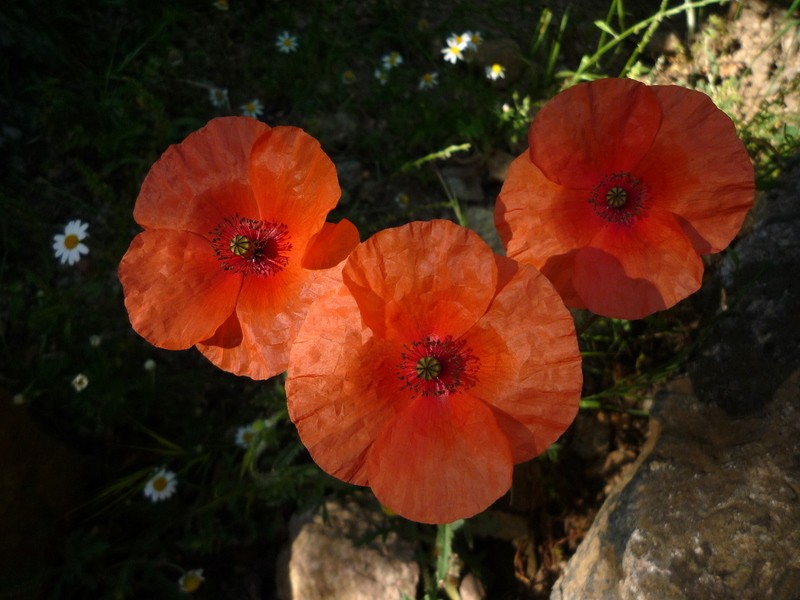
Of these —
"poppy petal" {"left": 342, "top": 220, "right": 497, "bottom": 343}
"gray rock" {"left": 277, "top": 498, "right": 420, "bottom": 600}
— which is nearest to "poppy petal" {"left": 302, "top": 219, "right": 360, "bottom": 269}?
"poppy petal" {"left": 342, "top": 220, "right": 497, "bottom": 343}

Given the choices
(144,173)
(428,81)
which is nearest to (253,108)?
(144,173)

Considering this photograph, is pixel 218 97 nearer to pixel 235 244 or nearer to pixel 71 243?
pixel 71 243

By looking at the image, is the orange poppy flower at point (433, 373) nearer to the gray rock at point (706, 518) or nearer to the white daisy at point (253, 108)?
the gray rock at point (706, 518)

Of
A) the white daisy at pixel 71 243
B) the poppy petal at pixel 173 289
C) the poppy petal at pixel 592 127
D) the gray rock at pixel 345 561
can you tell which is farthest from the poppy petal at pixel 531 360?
the white daisy at pixel 71 243

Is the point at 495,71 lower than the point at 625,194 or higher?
lower

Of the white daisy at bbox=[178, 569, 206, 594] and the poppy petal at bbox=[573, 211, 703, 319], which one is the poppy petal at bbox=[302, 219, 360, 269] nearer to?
the poppy petal at bbox=[573, 211, 703, 319]

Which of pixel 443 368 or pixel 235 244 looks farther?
pixel 235 244
